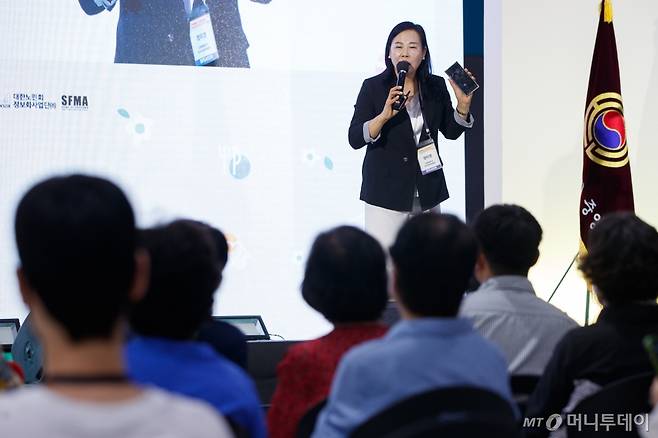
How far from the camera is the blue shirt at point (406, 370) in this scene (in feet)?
4.59

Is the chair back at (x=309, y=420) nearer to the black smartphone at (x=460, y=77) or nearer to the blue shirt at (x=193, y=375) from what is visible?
the blue shirt at (x=193, y=375)

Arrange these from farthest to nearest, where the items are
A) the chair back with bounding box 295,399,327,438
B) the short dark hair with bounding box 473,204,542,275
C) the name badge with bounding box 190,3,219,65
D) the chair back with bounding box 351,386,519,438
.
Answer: the name badge with bounding box 190,3,219,65 < the short dark hair with bounding box 473,204,542,275 < the chair back with bounding box 295,399,327,438 < the chair back with bounding box 351,386,519,438

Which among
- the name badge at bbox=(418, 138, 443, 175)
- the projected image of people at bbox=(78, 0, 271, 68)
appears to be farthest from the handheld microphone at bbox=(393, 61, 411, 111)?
the projected image of people at bbox=(78, 0, 271, 68)

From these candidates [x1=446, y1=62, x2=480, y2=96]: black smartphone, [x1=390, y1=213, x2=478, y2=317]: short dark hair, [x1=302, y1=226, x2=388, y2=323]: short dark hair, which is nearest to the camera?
[x1=390, y1=213, x2=478, y2=317]: short dark hair

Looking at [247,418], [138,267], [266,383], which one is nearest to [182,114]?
[266,383]

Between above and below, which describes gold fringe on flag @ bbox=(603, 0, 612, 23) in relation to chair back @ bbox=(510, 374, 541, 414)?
above

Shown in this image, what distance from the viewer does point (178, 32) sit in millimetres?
4094

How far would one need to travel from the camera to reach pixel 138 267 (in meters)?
1.07

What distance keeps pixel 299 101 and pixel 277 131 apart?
19 cm

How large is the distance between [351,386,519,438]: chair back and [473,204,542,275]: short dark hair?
3.47 ft

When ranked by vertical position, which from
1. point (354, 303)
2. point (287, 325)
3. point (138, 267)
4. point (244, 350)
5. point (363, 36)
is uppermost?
point (363, 36)

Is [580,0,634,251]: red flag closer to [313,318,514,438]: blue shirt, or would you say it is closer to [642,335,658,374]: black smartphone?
[642,335,658,374]: black smartphone

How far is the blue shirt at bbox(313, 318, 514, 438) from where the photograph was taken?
4.59 feet

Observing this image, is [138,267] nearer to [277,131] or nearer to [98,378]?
[98,378]
